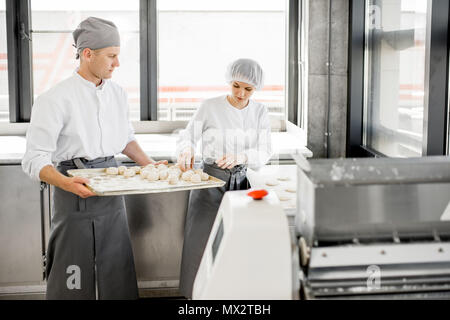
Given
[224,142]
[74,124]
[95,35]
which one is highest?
[95,35]

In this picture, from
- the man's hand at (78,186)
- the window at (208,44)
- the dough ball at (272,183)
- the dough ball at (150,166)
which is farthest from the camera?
the window at (208,44)

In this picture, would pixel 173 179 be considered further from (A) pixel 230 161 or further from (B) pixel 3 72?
(B) pixel 3 72

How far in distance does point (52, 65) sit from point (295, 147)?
6.59ft

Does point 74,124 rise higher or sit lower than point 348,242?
higher

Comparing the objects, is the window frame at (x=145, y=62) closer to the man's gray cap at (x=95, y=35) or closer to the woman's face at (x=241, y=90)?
the woman's face at (x=241, y=90)

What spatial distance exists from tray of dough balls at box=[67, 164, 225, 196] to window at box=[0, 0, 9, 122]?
192cm

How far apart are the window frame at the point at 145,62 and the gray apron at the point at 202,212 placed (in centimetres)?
121

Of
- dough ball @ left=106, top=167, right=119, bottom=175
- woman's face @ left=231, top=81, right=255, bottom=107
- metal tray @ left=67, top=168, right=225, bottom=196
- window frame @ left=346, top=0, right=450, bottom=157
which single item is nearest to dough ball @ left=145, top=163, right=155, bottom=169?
metal tray @ left=67, top=168, right=225, bottom=196

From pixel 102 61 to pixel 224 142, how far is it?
830 millimetres

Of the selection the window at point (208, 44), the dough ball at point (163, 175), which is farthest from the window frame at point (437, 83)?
the window at point (208, 44)

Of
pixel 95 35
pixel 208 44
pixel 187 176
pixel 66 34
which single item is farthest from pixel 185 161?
pixel 66 34

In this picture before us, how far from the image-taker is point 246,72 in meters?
2.76

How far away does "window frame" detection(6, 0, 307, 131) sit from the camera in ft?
12.8

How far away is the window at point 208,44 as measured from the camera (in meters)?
4.14
